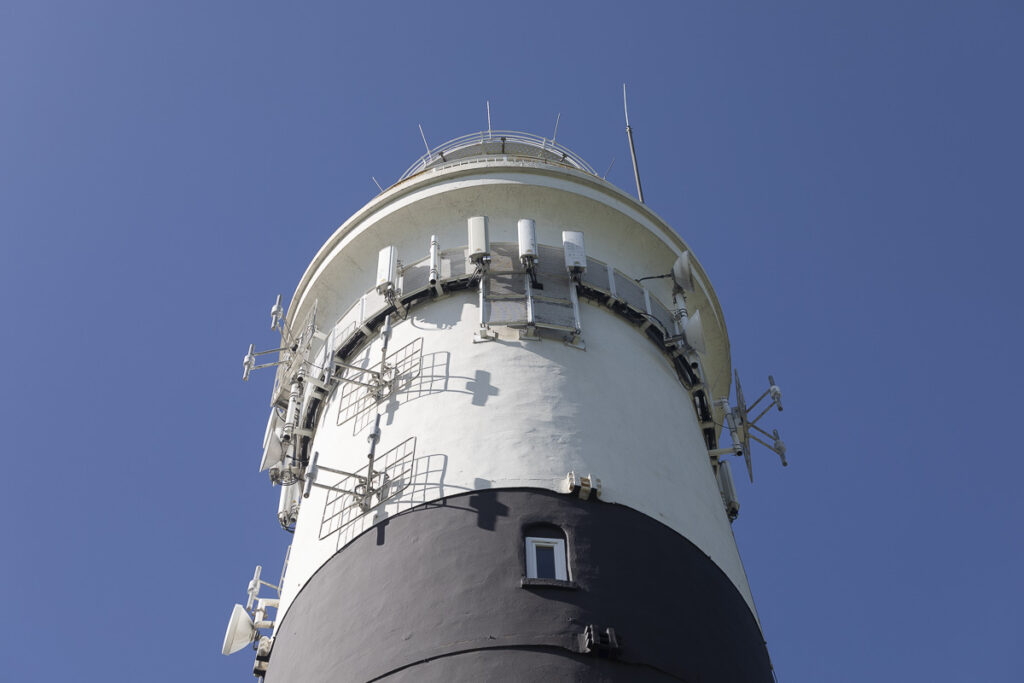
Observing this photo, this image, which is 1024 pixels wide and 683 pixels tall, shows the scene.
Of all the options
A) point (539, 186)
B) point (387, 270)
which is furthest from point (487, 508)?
point (539, 186)

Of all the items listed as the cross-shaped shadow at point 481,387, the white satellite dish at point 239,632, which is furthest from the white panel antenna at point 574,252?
the white satellite dish at point 239,632

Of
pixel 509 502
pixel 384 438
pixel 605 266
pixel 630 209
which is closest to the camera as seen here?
pixel 509 502

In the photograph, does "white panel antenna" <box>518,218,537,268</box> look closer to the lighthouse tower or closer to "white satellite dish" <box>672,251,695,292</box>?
the lighthouse tower

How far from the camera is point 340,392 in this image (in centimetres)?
1908

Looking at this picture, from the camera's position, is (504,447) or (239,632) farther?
(239,632)

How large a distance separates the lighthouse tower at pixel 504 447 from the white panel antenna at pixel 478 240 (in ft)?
0.16

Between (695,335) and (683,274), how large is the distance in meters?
1.62

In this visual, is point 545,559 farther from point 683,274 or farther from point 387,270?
point 683,274

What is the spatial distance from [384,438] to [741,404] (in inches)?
300

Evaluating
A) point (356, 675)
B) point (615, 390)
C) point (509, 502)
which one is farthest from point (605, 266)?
point (356, 675)

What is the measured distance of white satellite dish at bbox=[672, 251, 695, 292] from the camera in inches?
834

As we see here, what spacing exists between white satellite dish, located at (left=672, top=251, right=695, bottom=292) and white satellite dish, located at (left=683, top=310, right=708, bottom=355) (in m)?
1.13

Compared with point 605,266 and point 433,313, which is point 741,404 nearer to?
point 605,266

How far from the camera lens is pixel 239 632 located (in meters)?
18.4
